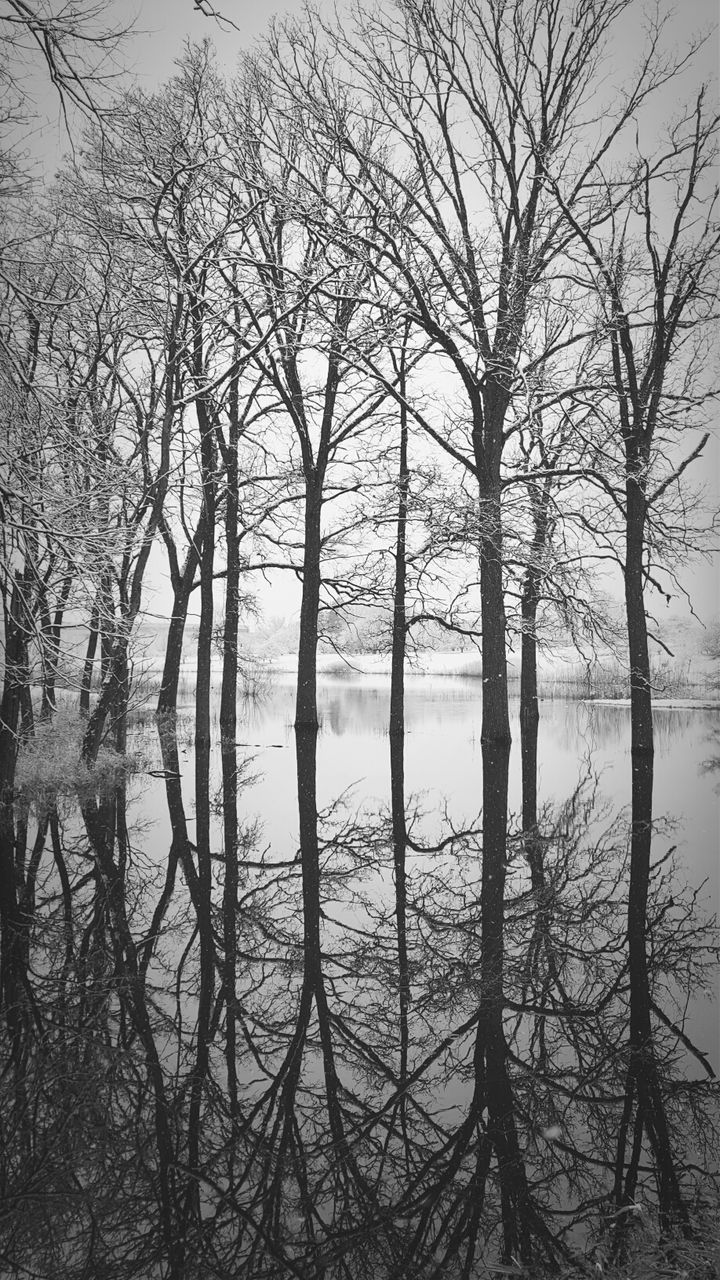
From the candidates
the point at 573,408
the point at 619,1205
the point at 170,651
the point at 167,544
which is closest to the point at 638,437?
the point at 573,408

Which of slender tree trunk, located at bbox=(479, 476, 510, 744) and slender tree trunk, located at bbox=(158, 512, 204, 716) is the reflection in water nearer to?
slender tree trunk, located at bbox=(479, 476, 510, 744)

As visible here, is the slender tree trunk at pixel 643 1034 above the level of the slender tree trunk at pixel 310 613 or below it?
below

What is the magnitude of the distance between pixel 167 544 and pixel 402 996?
57.9ft

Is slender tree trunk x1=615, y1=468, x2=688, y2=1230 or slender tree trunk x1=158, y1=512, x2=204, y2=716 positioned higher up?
slender tree trunk x1=158, y1=512, x2=204, y2=716

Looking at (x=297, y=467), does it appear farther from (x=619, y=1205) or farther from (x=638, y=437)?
(x=619, y=1205)

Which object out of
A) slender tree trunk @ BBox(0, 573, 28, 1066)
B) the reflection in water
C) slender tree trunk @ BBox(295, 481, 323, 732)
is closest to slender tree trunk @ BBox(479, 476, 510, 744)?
slender tree trunk @ BBox(295, 481, 323, 732)

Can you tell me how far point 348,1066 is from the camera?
305 cm

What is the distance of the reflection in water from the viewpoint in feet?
7.04

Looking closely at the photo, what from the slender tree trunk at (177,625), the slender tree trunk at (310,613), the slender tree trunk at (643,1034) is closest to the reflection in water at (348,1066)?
the slender tree trunk at (643,1034)

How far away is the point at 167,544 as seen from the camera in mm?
19750

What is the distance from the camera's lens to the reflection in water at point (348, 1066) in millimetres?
2146

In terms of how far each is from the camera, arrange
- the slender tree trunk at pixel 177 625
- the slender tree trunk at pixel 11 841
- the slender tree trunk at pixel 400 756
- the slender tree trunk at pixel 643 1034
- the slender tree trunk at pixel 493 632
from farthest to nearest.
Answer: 1. the slender tree trunk at pixel 177 625
2. the slender tree trunk at pixel 493 632
3. the slender tree trunk at pixel 400 756
4. the slender tree trunk at pixel 11 841
5. the slender tree trunk at pixel 643 1034

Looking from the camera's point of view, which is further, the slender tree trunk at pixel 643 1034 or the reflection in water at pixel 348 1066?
the slender tree trunk at pixel 643 1034

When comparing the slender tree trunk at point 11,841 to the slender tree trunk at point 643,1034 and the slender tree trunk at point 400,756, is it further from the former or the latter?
the slender tree trunk at point 643,1034
